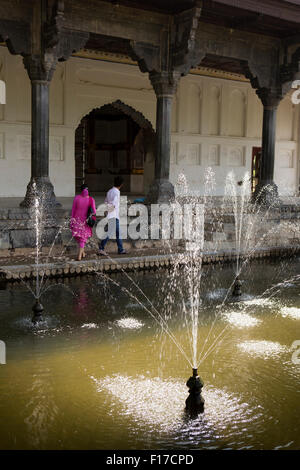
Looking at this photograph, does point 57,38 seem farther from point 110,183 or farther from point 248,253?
point 110,183

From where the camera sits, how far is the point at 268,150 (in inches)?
453

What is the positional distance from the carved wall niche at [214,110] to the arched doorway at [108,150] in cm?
290

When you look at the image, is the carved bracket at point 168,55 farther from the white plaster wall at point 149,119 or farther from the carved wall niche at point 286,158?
the carved wall niche at point 286,158

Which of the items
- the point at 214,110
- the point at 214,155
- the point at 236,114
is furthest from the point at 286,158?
the point at 214,110

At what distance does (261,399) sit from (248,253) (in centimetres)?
592

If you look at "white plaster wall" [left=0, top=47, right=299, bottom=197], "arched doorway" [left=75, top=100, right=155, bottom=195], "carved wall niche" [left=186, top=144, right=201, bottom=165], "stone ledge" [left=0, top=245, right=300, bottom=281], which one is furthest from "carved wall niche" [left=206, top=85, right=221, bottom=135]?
"stone ledge" [left=0, top=245, right=300, bottom=281]

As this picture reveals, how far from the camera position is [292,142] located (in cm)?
1731

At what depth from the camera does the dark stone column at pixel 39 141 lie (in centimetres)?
834

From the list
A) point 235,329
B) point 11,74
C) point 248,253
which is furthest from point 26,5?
point 235,329

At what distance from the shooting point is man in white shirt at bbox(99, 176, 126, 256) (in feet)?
25.3

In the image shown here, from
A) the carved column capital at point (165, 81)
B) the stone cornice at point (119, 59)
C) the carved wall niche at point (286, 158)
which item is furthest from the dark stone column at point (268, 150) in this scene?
the carved wall niche at point (286, 158)

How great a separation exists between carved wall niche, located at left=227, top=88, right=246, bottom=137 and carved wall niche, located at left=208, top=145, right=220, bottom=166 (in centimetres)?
71

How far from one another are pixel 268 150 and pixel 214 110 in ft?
14.0

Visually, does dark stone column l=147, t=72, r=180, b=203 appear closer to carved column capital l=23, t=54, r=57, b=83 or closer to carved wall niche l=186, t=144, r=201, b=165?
carved column capital l=23, t=54, r=57, b=83
